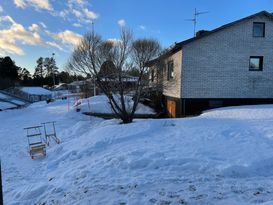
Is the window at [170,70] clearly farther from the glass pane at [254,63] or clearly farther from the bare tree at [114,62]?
the glass pane at [254,63]

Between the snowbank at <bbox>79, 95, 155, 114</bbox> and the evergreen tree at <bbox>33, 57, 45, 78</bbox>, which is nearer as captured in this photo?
the snowbank at <bbox>79, 95, 155, 114</bbox>

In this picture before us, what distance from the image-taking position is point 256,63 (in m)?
14.6

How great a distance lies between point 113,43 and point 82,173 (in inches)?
377

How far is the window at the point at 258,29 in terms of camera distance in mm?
14312

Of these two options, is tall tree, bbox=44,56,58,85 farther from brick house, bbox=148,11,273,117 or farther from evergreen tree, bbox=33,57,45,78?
brick house, bbox=148,11,273,117

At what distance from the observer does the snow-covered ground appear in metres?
4.45

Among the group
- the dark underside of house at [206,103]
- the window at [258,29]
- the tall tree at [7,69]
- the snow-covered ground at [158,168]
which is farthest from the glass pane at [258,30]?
the tall tree at [7,69]

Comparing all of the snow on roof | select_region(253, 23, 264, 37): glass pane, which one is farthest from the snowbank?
the snow on roof

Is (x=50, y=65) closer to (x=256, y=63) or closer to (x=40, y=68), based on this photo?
(x=40, y=68)

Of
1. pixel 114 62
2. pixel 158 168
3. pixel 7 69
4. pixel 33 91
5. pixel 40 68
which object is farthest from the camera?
pixel 40 68

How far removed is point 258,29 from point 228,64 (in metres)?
2.66

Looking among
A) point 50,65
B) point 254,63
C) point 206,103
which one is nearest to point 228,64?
point 254,63

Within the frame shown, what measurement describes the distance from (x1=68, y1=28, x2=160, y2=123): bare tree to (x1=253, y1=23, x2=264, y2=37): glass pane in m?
6.07

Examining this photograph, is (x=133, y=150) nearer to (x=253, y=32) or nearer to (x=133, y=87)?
Answer: (x=133, y=87)
